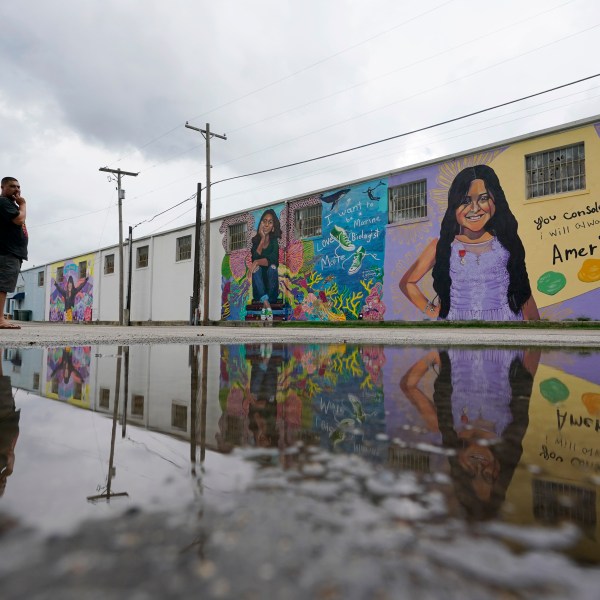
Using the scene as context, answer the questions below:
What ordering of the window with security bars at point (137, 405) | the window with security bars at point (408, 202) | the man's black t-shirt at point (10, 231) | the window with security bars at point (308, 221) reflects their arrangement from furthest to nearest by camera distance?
the window with security bars at point (308, 221)
the window with security bars at point (408, 202)
the man's black t-shirt at point (10, 231)
the window with security bars at point (137, 405)

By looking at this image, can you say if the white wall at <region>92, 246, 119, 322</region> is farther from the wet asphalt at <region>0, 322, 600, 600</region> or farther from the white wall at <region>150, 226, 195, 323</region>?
the wet asphalt at <region>0, 322, 600, 600</region>

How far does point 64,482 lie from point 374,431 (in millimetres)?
598

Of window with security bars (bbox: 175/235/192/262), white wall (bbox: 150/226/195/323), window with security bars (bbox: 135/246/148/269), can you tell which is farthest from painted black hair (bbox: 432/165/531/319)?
window with security bars (bbox: 135/246/148/269)

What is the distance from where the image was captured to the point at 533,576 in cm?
41

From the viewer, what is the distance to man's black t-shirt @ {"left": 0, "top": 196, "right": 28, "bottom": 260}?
5.23 metres

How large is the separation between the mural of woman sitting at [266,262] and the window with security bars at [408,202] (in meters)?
5.70

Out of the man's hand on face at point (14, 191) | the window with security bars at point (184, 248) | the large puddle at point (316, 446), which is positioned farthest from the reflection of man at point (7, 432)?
the window with security bars at point (184, 248)

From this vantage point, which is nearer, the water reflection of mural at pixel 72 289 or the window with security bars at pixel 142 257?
the window with security bars at pixel 142 257

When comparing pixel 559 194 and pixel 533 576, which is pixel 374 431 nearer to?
pixel 533 576

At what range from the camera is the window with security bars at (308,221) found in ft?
58.2

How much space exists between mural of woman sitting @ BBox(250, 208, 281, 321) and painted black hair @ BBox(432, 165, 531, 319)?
7.50 metres

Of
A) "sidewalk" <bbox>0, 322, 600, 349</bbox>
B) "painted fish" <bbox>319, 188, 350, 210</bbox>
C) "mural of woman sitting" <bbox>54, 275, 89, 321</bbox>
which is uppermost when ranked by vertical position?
"painted fish" <bbox>319, 188, 350, 210</bbox>

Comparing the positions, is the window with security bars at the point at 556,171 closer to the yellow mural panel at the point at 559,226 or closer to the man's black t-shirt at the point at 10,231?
the yellow mural panel at the point at 559,226

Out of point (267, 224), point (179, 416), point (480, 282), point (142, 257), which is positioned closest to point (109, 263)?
point (142, 257)
